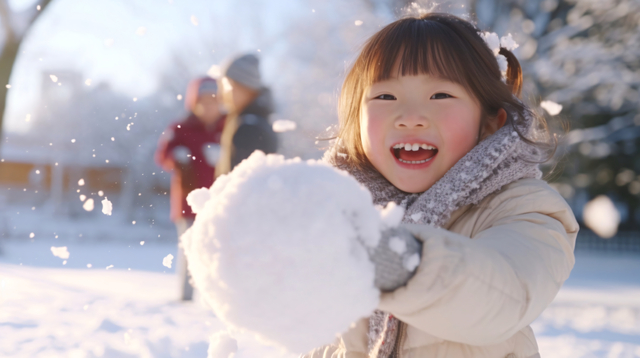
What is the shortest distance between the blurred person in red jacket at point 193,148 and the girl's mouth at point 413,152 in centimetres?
294

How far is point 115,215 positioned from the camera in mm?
18094

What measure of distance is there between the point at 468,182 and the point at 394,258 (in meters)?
0.68

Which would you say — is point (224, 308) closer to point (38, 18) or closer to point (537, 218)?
point (537, 218)

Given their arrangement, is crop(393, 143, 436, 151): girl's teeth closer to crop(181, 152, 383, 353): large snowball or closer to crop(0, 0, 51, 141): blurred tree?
crop(181, 152, 383, 353): large snowball

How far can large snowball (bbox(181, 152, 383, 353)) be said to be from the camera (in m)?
0.62

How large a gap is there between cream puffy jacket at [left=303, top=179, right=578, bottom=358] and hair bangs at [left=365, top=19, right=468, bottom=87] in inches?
15.4

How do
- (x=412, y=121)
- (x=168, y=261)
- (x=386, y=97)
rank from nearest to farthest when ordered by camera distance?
(x=412, y=121) < (x=386, y=97) < (x=168, y=261)

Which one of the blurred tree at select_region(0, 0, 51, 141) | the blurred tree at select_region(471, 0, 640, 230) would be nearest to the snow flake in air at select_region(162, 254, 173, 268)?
the blurred tree at select_region(0, 0, 51, 141)

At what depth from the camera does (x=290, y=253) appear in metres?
0.62

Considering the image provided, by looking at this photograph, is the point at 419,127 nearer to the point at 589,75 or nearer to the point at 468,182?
the point at 468,182

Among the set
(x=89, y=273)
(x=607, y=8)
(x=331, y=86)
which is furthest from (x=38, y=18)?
(x=607, y=8)

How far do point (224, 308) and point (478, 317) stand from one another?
0.42 meters

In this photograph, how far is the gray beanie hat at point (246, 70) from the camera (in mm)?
4129

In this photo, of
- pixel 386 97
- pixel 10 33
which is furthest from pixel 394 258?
pixel 10 33
